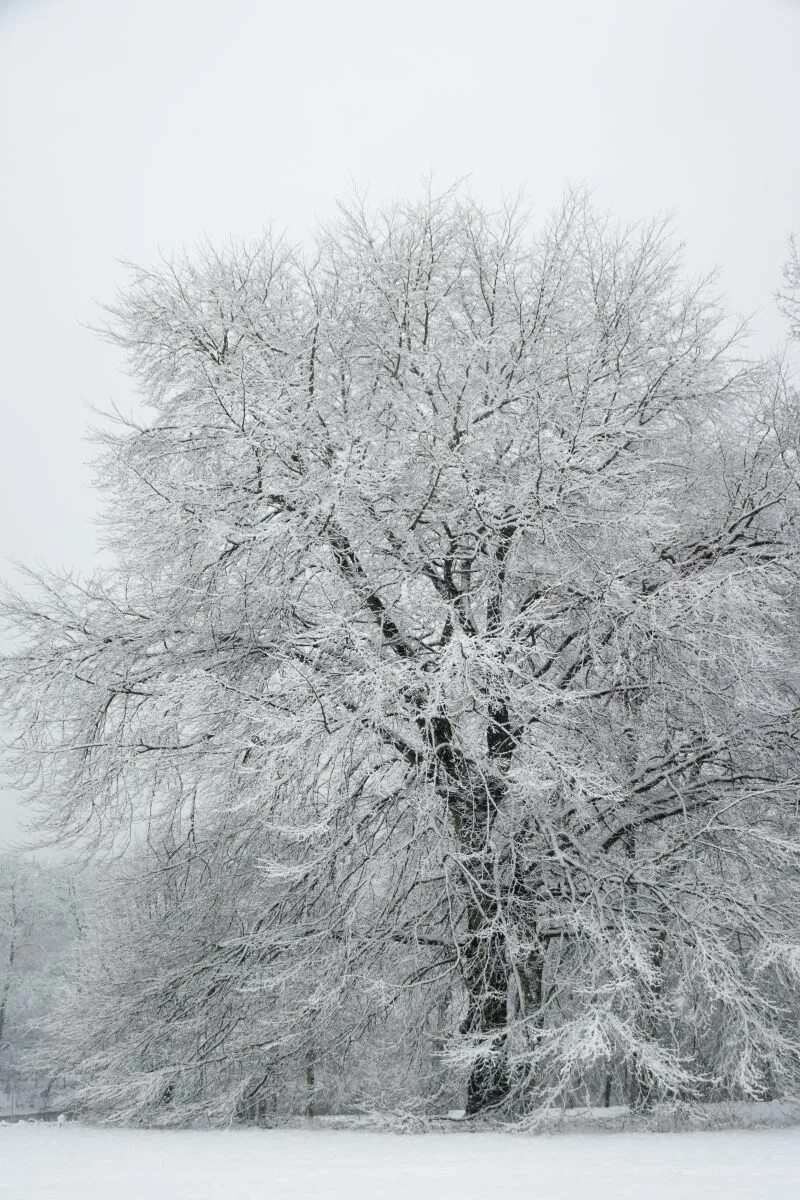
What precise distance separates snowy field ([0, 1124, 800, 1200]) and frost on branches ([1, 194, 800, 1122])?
735mm

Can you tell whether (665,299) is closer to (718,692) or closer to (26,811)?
(718,692)

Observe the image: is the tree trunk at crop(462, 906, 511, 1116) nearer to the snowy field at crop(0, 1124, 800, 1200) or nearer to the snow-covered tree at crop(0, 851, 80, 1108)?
the snowy field at crop(0, 1124, 800, 1200)

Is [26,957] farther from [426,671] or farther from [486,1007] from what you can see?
[426,671]

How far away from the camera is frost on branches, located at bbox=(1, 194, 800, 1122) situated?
6.61 m

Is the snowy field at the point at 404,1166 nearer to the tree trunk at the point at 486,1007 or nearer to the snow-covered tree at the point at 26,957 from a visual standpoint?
the tree trunk at the point at 486,1007

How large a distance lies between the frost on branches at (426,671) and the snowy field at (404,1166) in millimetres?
735

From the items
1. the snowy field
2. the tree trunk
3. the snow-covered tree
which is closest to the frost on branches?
the tree trunk

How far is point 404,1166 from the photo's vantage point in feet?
15.2

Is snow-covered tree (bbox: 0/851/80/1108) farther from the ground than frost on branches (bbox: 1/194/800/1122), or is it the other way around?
frost on branches (bbox: 1/194/800/1122)

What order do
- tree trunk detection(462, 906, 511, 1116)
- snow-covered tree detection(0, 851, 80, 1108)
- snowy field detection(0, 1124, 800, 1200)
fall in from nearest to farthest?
snowy field detection(0, 1124, 800, 1200), tree trunk detection(462, 906, 511, 1116), snow-covered tree detection(0, 851, 80, 1108)

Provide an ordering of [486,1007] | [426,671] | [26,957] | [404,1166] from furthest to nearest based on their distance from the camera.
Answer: [26,957] < [426,671] < [486,1007] < [404,1166]

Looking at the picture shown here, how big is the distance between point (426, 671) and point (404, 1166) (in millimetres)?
3680

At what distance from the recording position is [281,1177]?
4.35m

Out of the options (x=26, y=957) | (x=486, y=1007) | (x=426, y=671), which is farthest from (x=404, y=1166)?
(x=26, y=957)
